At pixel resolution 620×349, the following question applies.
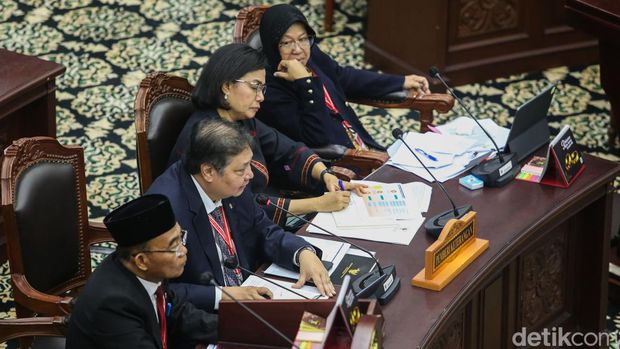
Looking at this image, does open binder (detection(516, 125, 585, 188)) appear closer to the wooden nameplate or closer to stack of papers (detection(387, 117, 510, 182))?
stack of papers (detection(387, 117, 510, 182))

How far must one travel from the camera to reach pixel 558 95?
6574mm

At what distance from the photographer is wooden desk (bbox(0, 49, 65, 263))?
14.9 feet

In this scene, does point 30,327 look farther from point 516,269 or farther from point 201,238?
point 516,269

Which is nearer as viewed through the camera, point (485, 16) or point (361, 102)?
point (361, 102)

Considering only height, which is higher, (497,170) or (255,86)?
(255,86)

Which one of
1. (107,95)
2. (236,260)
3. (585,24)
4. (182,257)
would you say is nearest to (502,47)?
(585,24)

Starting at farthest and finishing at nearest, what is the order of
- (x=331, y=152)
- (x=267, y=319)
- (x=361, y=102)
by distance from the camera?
(x=361, y=102) < (x=331, y=152) < (x=267, y=319)

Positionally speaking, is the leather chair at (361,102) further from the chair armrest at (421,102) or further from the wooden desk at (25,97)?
the wooden desk at (25,97)

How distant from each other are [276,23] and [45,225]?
4.31 ft

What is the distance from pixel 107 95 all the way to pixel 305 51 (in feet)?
7.46

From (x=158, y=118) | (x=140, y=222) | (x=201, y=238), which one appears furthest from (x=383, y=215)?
(x=140, y=222)

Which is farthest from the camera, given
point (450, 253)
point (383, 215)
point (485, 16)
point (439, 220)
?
point (485, 16)

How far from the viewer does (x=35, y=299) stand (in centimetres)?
338

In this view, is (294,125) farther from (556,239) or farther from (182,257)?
(182,257)
